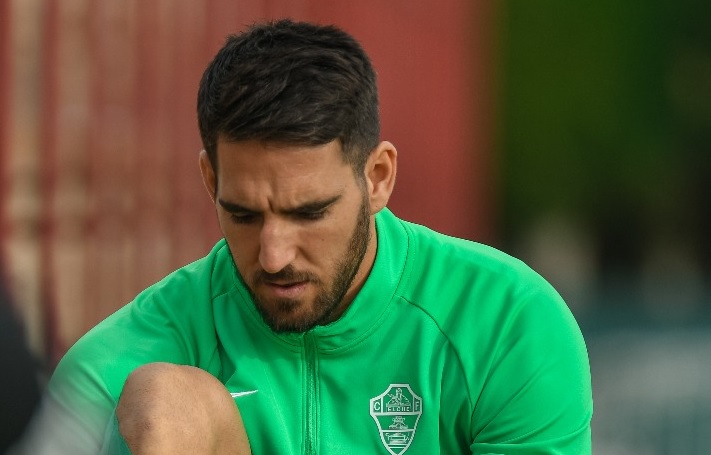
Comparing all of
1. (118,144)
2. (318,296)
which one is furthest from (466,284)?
(118,144)

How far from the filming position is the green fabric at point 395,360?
267 cm

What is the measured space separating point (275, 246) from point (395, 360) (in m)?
0.39

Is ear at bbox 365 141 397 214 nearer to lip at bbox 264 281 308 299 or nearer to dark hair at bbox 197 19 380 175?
dark hair at bbox 197 19 380 175

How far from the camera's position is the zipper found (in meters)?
2.76

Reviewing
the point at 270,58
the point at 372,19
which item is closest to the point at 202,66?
the point at 372,19

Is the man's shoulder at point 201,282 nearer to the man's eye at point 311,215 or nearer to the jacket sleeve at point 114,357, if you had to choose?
the jacket sleeve at point 114,357

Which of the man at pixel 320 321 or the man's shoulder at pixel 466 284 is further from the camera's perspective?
the man's shoulder at pixel 466 284

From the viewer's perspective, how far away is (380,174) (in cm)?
277

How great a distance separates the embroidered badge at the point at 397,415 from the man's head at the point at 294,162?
0.19m

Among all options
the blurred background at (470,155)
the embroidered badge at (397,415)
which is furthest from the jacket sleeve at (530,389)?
the blurred background at (470,155)

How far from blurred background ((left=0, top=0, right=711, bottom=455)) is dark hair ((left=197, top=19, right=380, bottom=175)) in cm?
192

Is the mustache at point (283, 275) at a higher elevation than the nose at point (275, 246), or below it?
below

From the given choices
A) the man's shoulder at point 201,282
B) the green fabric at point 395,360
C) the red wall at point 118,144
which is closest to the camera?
the green fabric at point 395,360

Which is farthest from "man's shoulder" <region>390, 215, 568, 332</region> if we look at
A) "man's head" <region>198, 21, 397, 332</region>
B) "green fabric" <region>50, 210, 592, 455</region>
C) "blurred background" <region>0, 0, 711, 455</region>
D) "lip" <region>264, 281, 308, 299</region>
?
"blurred background" <region>0, 0, 711, 455</region>
